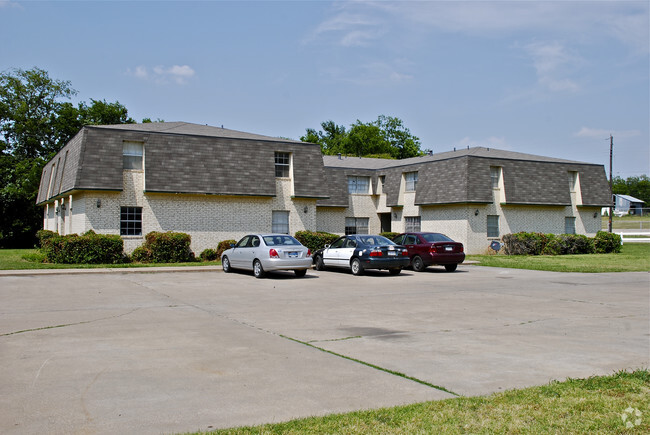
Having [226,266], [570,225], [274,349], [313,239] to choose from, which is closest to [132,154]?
[226,266]

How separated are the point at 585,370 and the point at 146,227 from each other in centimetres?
2311

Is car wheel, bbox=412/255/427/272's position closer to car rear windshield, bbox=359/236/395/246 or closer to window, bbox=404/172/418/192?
car rear windshield, bbox=359/236/395/246

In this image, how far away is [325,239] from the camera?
2881 cm

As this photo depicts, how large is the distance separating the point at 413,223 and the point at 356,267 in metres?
17.1

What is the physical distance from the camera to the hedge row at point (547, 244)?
110ft

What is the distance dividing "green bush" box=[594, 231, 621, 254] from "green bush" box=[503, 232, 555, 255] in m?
4.32

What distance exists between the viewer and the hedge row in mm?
33594

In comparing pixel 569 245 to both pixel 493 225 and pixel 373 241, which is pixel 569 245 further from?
pixel 373 241

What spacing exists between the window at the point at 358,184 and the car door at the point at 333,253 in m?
16.2

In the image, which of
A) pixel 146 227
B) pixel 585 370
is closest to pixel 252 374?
pixel 585 370

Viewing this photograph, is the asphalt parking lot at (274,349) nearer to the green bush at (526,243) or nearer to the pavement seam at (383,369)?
the pavement seam at (383,369)

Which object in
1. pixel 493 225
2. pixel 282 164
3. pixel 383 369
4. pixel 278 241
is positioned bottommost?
pixel 383 369

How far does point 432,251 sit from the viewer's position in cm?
2252

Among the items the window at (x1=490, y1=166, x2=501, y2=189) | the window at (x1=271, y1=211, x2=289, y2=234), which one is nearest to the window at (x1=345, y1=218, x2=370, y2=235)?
the window at (x1=271, y1=211, x2=289, y2=234)
